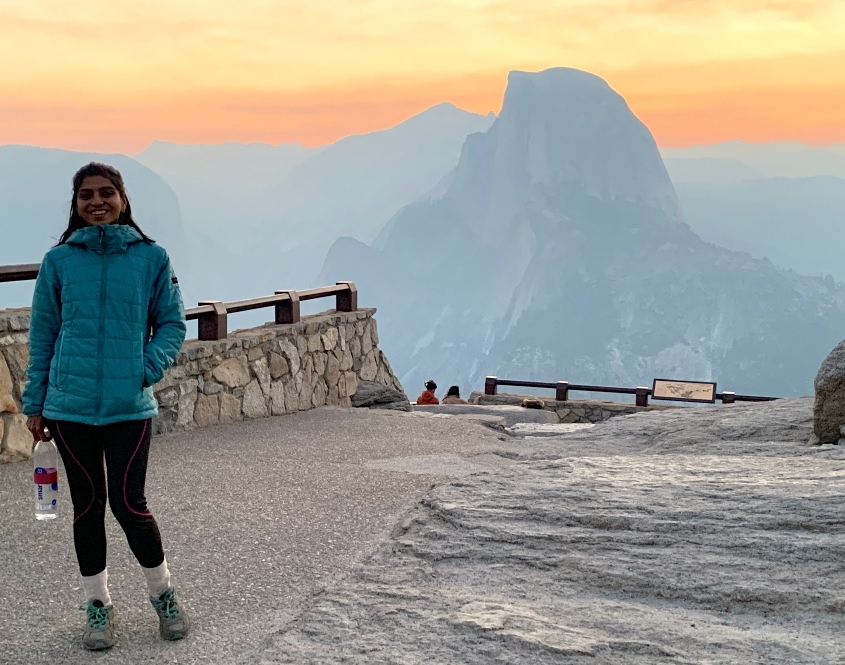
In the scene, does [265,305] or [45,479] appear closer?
[45,479]

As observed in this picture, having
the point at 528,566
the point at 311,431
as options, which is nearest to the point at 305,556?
the point at 528,566

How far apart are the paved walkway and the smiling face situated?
1.39 m

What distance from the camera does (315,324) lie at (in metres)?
9.10

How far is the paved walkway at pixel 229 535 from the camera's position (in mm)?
2975

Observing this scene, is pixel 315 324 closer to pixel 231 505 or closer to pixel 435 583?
pixel 231 505

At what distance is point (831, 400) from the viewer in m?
6.32

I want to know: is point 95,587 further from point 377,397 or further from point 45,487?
point 377,397

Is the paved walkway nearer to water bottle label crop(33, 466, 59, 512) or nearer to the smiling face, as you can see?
water bottle label crop(33, 466, 59, 512)

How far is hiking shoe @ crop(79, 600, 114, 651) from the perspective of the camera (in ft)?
9.23

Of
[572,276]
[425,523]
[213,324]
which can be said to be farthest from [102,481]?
[572,276]

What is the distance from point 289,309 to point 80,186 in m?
6.01

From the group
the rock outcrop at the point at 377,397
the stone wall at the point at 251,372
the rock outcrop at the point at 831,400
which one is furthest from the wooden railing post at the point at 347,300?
the rock outcrop at the point at 831,400

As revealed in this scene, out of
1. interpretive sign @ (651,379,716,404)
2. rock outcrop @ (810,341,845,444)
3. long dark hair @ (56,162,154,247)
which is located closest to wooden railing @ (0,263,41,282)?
long dark hair @ (56,162,154,247)

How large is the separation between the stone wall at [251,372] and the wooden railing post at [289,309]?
11 centimetres
